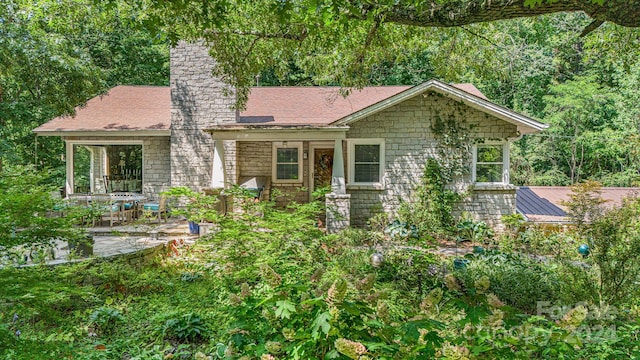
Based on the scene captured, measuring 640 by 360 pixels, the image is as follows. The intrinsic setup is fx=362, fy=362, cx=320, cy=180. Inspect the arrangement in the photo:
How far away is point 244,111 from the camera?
12.9 meters

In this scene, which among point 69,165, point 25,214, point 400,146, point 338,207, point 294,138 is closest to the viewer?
point 25,214

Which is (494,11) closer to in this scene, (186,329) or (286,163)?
(186,329)

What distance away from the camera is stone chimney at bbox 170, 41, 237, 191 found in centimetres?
1224

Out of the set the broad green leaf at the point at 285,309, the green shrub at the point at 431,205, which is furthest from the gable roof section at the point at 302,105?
the broad green leaf at the point at 285,309

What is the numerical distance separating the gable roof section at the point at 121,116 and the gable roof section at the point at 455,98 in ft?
21.7

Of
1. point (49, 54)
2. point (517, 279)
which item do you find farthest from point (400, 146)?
point (49, 54)

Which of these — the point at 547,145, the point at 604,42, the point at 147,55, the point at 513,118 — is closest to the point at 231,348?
the point at 604,42

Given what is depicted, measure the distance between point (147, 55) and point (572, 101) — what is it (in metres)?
23.2

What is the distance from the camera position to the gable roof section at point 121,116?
11.8 meters

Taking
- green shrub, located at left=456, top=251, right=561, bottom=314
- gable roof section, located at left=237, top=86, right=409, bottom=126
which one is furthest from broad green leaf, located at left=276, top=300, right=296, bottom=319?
gable roof section, located at left=237, top=86, right=409, bottom=126

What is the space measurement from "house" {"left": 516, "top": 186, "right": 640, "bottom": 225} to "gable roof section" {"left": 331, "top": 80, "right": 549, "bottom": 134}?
2287mm

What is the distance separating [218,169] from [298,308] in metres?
8.96

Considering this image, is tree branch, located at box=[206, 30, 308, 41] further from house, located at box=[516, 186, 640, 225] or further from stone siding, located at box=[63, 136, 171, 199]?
house, located at box=[516, 186, 640, 225]

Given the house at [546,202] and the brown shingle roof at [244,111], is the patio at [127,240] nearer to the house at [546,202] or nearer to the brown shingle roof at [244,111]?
the brown shingle roof at [244,111]
